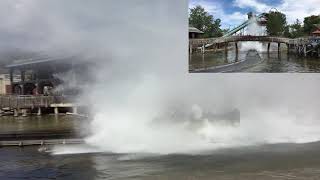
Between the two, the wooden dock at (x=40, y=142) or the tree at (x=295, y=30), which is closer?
the wooden dock at (x=40, y=142)

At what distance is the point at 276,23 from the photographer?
20812mm

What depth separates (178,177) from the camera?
13812 millimetres

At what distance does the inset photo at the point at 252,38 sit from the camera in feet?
66.8

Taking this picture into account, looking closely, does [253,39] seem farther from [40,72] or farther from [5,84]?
[5,84]

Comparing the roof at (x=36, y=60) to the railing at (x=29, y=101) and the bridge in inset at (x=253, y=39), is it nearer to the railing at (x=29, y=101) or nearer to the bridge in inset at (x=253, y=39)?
the railing at (x=29, y=101)

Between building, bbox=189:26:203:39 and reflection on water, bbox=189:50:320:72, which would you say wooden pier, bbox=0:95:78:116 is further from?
reflection on water, bbox=189:50:320:72

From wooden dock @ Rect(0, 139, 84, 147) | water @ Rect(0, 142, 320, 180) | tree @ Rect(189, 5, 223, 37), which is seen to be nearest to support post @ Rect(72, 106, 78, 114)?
wooden dock @ Rect(0, 139, 84, 147)

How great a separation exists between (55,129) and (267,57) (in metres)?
11.9

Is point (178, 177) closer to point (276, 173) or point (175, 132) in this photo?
point (276, 173)

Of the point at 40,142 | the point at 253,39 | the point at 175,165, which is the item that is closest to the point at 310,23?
the point at 253,39

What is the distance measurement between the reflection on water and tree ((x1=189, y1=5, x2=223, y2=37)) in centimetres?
102

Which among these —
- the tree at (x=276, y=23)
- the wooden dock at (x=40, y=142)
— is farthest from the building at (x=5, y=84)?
the tree at (x=276, y=23)

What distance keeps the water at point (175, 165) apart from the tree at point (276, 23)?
17.0ft

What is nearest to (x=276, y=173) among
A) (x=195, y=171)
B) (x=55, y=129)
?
(x=195, y=171)
